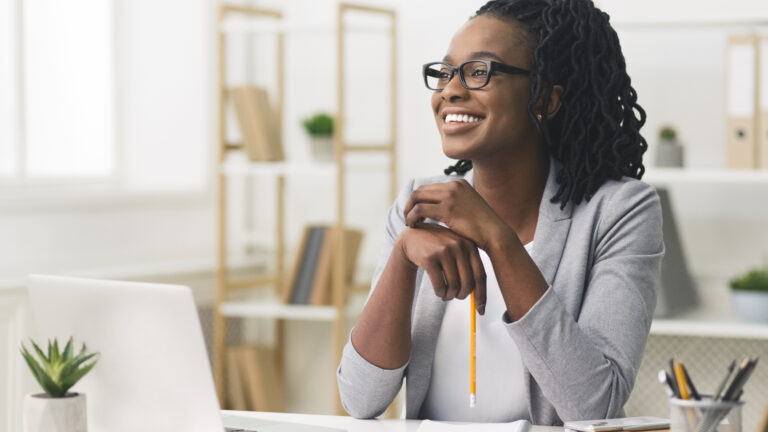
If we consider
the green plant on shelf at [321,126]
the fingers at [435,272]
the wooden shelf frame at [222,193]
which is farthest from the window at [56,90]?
the fingers at [435,272]

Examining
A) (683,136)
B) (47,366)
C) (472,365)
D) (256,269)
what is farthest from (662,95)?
(47,366)

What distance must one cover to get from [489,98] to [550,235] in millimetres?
238

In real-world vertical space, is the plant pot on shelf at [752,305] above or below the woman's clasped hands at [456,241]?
below

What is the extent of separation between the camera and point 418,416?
1568 millimetres

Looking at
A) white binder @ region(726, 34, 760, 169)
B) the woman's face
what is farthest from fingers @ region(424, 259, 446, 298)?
white binder @ region(726, 34, 760, 169)

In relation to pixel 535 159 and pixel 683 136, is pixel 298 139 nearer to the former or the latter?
pixel 683 136

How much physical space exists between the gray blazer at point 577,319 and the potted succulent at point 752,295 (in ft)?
3.84

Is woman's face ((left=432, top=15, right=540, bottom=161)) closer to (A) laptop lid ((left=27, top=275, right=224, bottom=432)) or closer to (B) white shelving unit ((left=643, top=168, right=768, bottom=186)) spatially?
(A) laptop lid ((left=27, top=275, right=224, bottom=432))

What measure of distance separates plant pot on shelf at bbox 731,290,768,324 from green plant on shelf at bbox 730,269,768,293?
0.01 meters

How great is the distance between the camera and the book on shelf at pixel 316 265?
3090mm

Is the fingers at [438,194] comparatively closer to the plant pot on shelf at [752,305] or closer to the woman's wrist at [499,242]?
the woman's wrist at [499,242]

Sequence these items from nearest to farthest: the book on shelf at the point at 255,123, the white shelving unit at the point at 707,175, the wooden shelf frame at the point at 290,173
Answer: the white shelving unit at the point at 707,175
the wooden shelf frame at the point at 290,173
the book on shelf at the point at 255,123

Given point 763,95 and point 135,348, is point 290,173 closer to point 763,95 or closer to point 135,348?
point 763,95

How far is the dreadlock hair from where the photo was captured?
1.55m
